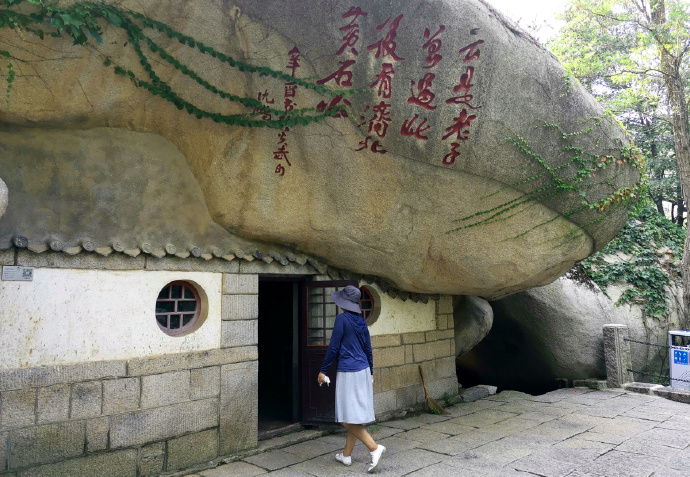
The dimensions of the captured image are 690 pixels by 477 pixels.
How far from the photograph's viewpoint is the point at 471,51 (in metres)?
5.17

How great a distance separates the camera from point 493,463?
15.6 feet

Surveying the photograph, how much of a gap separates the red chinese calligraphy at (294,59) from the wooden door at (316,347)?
2.46 metres

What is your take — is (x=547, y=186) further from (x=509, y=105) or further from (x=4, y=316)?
(x=4, y=316)

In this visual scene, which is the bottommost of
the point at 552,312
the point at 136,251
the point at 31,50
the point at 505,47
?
the point at 552,312

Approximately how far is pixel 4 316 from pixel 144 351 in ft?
3.78

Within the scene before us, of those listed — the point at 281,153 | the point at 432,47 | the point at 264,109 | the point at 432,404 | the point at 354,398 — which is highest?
the point at 432,47

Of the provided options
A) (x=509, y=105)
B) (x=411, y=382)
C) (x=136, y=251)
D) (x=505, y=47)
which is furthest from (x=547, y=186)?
(x=136, y=251)

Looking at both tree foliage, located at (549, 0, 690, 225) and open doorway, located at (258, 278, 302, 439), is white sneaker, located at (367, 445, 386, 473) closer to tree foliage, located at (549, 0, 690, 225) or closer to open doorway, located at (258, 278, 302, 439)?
open doorway, located at (258, 278, 302, 439)

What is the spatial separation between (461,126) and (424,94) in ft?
1.79

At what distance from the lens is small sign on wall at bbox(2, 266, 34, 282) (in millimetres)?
3791

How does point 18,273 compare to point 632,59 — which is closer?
point 18,273

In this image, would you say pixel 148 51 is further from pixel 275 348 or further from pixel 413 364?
pixel 275 348

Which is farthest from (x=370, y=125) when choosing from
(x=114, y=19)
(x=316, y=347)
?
(x=316, y=347)

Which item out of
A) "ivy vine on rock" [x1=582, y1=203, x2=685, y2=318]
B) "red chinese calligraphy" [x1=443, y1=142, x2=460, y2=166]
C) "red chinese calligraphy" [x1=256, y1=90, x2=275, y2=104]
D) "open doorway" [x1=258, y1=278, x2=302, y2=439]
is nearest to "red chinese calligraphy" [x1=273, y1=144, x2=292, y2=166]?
"red chinese calligraphy" [x1=256, y1=90, x2=275, y2=104]
